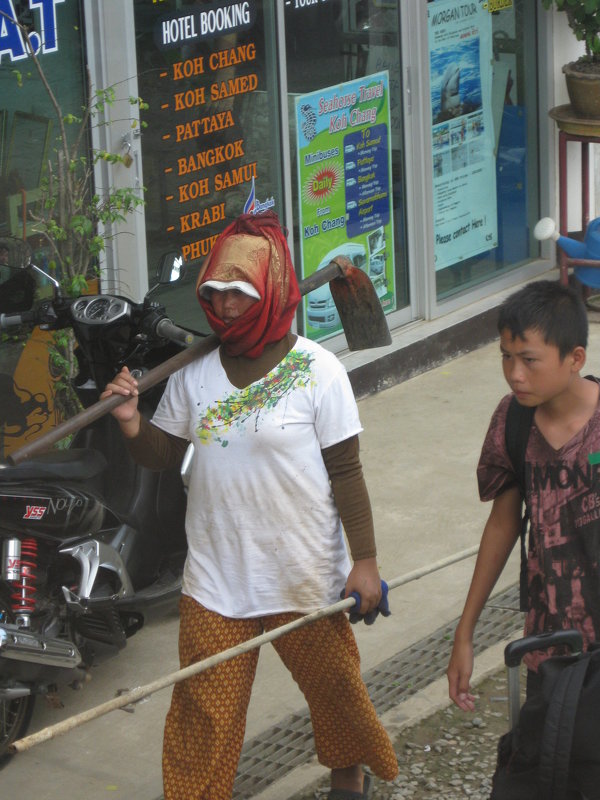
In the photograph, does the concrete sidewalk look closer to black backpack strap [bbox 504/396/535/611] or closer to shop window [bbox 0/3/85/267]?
black backpack strap [bbox 504/396/535/611]

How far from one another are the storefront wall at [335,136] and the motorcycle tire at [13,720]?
2.32 meters

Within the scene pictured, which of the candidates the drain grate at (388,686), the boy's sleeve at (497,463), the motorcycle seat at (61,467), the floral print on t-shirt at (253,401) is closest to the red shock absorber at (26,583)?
the motorcycle seat at (61,467)

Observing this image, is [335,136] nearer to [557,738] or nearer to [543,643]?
[543,643]

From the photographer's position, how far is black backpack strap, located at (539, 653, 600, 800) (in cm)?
242

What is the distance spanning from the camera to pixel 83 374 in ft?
15.1

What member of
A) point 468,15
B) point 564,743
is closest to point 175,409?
point 564,743

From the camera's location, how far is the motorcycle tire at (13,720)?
4.07 meters

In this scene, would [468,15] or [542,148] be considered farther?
[542,148]

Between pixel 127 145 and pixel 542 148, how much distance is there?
13.0 ft

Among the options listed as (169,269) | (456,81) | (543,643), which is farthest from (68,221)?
(456,81)

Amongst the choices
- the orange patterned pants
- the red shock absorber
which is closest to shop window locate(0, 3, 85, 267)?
the red shock absorber

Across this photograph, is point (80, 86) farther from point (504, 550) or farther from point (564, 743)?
point (564, 743)

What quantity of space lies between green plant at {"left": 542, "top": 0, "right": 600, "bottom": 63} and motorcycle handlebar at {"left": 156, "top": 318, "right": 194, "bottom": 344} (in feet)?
16.0

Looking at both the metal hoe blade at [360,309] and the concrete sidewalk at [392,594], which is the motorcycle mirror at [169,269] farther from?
the concrete sidewalk at [392,594]
